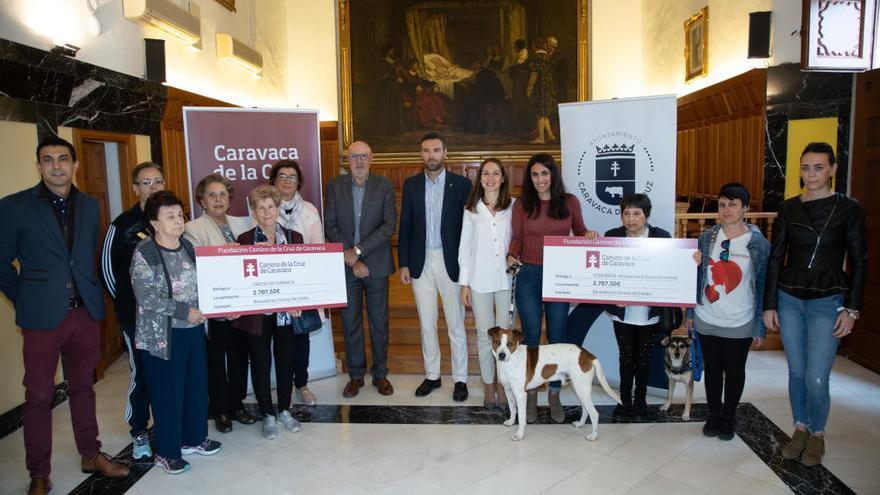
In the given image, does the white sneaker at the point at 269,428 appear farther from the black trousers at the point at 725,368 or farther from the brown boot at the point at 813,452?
the brown boot at the point at 813,452

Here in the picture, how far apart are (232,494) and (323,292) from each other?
3.90 ft

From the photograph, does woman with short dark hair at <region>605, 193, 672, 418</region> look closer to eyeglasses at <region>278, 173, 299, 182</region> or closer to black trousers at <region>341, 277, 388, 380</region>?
black trousers at <region>341, 277, 388, 380</region>

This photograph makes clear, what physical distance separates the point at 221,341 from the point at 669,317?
2731 mm

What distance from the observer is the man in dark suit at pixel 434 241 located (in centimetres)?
391

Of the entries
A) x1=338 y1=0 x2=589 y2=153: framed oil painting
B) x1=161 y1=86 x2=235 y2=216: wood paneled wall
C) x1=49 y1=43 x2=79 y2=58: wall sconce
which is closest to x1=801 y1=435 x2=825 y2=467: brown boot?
x1=161 y1=86 x2=235 y2=216: wood paneled wall

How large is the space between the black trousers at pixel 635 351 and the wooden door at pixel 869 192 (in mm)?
2374

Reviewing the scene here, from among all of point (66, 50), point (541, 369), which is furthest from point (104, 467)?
point (66, 50)

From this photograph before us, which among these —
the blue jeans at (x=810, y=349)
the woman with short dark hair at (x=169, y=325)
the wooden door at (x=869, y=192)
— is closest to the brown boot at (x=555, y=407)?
the blue jeans at (x=810, y=349)

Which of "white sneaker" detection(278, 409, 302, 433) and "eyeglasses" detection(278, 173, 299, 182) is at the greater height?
"eyeglasses" detection(278, 173, 299, 182)

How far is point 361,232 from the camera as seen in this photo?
4.09 m

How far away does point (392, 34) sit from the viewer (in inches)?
367

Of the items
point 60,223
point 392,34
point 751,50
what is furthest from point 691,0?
point 60,223

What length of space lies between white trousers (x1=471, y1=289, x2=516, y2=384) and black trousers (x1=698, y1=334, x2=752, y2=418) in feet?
3.87

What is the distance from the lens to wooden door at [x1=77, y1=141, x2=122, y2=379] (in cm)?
475
